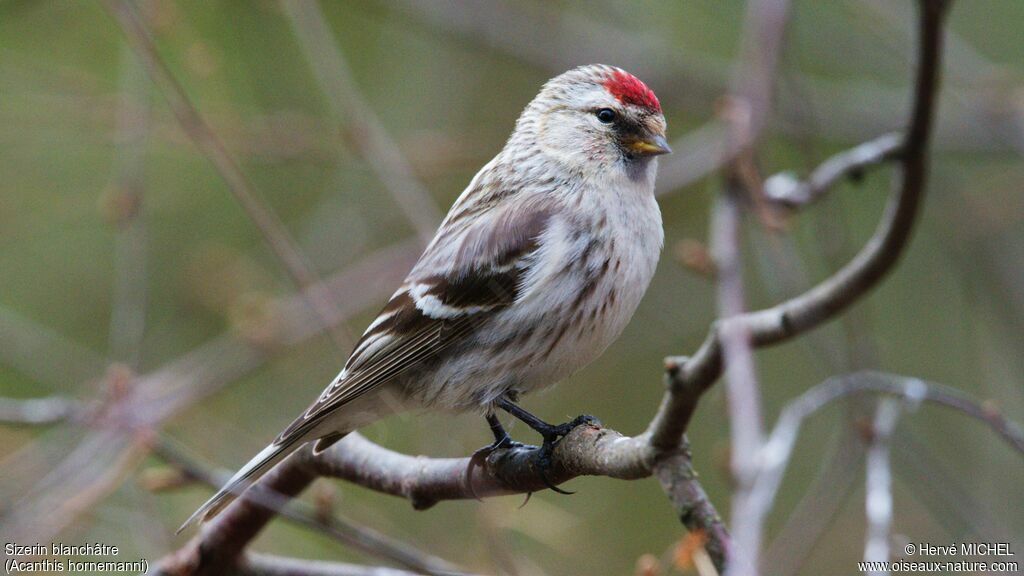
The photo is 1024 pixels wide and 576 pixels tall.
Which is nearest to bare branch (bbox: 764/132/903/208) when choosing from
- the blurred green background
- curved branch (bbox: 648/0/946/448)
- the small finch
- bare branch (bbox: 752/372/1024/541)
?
curved branch (bbox: 648/0/946/448)

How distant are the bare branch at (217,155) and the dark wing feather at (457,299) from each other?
274mm

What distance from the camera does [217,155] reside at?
125 inches

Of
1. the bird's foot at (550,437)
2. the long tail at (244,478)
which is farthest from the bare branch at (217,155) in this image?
the bird's foot at (550,437)

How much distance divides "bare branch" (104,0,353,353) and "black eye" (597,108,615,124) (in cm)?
93

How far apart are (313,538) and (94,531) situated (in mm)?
1038

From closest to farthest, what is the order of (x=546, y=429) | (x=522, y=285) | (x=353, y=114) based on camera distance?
(x=546, y=429) < (x=522, y=285) < (x=353, y=114)

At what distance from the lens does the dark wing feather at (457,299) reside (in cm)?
288

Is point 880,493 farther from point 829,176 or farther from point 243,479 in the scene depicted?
point 243,479

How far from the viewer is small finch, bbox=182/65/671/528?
2.78m

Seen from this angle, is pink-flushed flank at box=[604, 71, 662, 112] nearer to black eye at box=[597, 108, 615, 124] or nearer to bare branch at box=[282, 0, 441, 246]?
black eye at box=[597, 108, 615, 124]

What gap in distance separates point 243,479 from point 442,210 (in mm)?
3182

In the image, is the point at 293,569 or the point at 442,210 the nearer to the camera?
the point at 293,569

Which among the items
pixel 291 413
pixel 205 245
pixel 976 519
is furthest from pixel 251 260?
pixel 976 519

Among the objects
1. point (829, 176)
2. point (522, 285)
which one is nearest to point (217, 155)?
point (522, 285)
